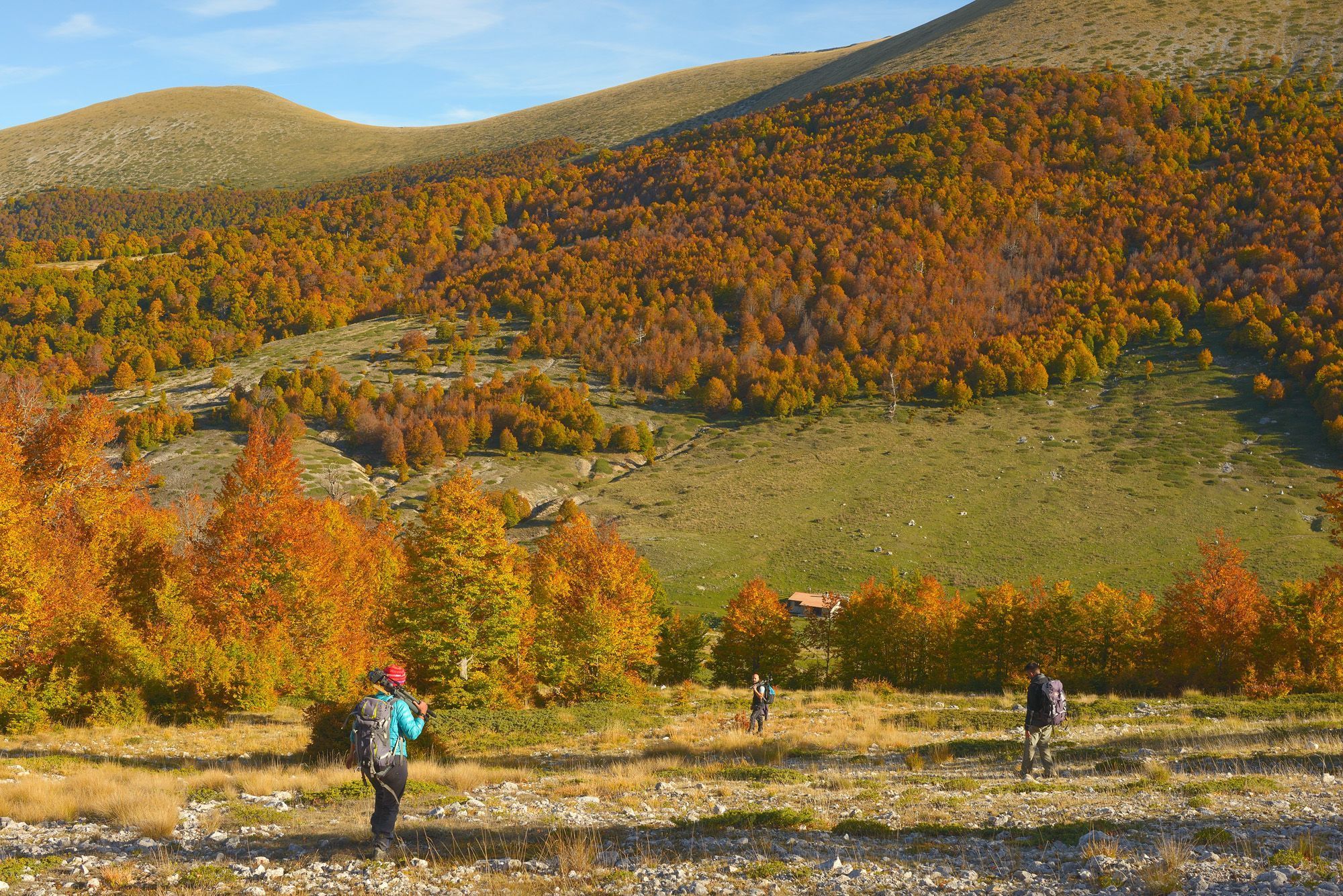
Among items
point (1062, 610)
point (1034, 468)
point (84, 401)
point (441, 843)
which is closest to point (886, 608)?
point (1062, 610)

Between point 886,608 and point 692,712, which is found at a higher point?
point 692,712

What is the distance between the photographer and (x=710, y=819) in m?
12.7

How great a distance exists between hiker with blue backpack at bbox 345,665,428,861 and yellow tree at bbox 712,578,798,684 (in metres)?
53.6

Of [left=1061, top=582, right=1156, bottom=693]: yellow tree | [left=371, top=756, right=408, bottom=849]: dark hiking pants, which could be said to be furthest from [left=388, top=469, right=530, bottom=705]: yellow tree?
[left=1061, top=582, right=1156, bottom=693]: yellow tree

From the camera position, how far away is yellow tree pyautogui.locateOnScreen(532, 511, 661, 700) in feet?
141

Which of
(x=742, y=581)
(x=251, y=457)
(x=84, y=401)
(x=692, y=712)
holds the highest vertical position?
(x=84, y=401)

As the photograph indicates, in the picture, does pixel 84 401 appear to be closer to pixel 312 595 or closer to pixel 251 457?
pixel 251 457

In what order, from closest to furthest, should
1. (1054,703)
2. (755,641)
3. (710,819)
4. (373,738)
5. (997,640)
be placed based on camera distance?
(373,738), (710,819), (1054,703), (997,640), (755,641)

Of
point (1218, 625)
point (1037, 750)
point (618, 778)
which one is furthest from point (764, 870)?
point (1218, 625)

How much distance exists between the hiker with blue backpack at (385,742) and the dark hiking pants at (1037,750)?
1269 cm

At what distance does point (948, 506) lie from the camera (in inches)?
4555

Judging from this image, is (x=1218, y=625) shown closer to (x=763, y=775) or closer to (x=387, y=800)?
(x=763, y=775)

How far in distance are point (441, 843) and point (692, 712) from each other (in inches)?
1124

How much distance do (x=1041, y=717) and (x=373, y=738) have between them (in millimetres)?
13417
